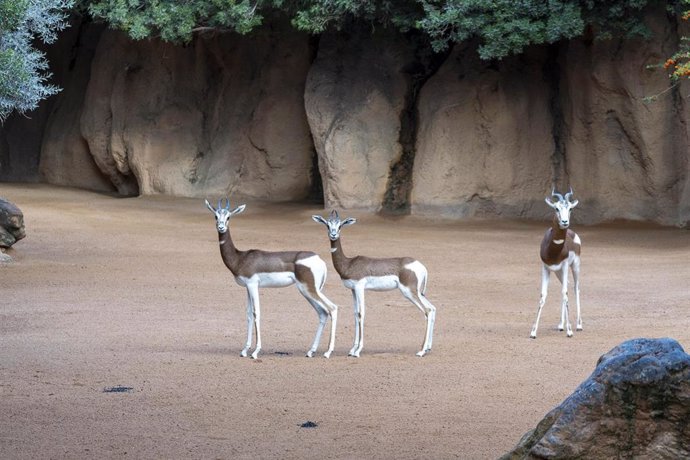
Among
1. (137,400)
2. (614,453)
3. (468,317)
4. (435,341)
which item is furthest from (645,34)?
(614,453)

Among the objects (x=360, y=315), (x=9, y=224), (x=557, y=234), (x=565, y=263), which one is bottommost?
(x=9, y=224)

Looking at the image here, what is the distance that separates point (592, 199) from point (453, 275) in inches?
276

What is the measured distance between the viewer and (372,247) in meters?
21.2

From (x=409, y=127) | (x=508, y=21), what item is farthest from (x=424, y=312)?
(x=409, y=127)

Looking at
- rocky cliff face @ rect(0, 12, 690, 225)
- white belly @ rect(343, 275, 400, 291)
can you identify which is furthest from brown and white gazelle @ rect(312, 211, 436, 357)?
rocky cliff face @ rect(0, 12, 690, 225)

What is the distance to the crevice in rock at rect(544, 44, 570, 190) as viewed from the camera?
25.3 m

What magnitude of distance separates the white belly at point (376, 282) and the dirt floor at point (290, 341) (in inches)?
27.3

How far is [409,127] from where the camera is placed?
25.9m

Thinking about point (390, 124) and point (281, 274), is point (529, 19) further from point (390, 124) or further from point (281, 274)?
point (281, 274)

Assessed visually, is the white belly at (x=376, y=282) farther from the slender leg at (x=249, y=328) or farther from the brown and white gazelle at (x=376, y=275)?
the slender leg at (x=249, y=328)

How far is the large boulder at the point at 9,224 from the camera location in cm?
1900

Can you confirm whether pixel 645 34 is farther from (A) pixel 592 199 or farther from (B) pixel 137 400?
(B) pixel 137 400

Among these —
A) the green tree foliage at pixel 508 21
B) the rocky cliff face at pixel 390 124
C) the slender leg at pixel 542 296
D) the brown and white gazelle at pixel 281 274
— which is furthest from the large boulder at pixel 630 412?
A: the rocky cliff face at pixel 390 124

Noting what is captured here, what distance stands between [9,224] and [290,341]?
7.94 meters
